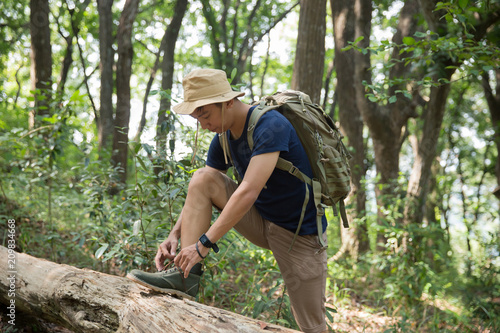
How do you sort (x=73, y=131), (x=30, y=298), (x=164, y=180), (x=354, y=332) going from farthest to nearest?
1. (x=73, y=131)
2. (x=354, y=332)
3. (x=164, y=180)
4. (x=30, y=298)

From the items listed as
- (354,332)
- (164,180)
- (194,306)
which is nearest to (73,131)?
(164,180)

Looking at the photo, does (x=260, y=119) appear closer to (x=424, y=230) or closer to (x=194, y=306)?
(x=194, y=306)

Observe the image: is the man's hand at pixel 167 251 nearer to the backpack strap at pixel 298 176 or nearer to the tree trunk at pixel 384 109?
the backpack strap at pixel 298 176

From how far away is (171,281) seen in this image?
2.52 meters

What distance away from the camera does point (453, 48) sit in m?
3.71

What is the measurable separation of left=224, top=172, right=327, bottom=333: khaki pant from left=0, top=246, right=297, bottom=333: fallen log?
74 centimetres

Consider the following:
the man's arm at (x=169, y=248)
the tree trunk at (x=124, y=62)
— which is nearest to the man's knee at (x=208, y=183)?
the man's arm at (x=169, y=248)

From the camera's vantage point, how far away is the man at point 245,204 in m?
2.38

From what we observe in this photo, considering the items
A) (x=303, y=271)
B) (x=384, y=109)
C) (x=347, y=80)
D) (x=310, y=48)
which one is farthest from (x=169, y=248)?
(x=347, y=80)

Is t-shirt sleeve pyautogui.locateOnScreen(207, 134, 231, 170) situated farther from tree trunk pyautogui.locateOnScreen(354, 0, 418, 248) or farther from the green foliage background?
tree trunk pyautogui.locateOnScreen(354, 0, 418, 248)

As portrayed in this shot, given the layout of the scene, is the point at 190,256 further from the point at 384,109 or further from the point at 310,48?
the point at 384,109

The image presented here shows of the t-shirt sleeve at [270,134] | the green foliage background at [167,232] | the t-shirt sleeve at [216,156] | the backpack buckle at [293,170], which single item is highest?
the t-shirt sleeve at [270,134]

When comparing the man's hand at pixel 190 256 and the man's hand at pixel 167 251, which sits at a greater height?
the man's hand at pixel 190 256

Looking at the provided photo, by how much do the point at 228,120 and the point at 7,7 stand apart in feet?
43.1
